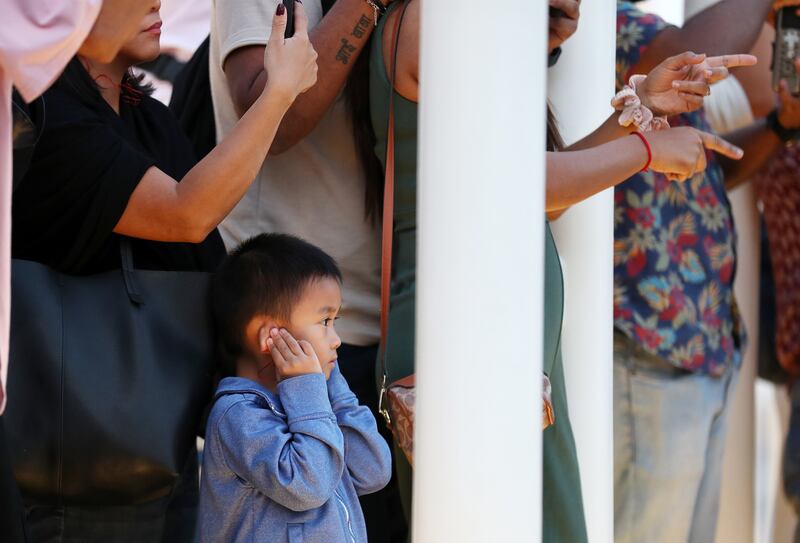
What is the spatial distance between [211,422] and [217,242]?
381 millimetres

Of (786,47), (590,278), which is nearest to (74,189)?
(590,278)

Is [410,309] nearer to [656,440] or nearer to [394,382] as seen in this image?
[394,382]

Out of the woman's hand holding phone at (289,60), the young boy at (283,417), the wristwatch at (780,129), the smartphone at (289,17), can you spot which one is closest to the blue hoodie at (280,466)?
the young boy at (283,417)

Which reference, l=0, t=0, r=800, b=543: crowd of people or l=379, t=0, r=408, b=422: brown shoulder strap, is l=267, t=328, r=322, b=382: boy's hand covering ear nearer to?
l=0, t=0, r=800, b=543: crowd of people

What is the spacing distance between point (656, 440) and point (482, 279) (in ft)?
5.06

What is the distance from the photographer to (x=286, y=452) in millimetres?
1725

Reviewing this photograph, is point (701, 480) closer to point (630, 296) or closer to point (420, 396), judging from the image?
point (630, 296)

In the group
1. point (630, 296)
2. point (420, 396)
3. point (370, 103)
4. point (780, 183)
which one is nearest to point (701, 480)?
point (630, 296)

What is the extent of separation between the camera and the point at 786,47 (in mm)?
2947

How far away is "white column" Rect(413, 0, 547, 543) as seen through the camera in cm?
142

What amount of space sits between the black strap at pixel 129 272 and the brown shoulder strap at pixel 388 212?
36 centimetres

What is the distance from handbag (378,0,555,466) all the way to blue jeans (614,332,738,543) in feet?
3.13

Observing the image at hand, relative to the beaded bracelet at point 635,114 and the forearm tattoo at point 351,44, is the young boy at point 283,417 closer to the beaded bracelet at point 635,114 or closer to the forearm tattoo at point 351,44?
the forearm tattoo at point 351,44

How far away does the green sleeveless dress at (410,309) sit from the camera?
6.27 feet
